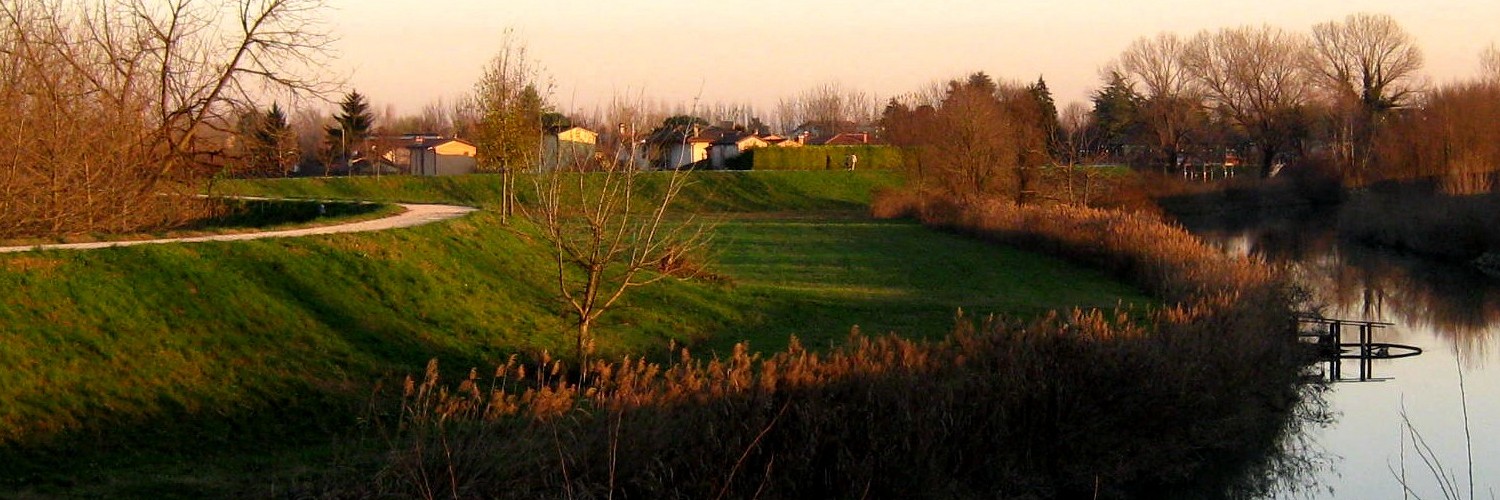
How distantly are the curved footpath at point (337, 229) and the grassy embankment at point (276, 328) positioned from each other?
1.60ft

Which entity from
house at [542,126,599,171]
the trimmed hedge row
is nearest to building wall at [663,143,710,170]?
house at [542,126,599,171]

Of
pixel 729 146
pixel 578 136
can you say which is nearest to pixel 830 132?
pixel 729 146

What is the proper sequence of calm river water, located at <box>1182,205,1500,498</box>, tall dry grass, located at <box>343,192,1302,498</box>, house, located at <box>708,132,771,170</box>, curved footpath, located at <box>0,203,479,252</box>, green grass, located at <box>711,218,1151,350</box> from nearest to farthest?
tall dry grass, located at <box>343,192,1302,498</box>
calm river water, located at <box>1182,205,1500,498</box>
curved footpath, located at <box>0,203,479,252</box>
green grass, located at <box>711,218,1151,350</box>
house, located at <box>708,132,771,170</box>

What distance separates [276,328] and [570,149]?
4064 mm

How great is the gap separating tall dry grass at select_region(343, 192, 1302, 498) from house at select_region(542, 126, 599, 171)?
2.47 metres

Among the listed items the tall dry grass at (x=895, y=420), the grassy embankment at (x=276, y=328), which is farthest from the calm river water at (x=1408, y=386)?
the grassy embankment at (x=276, y=328)

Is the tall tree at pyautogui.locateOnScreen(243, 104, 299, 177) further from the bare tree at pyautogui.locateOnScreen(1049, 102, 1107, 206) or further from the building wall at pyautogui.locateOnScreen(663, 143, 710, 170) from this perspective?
the bare tree at pyautogui.locateOnScreen(1049, 102, 1107, 206)

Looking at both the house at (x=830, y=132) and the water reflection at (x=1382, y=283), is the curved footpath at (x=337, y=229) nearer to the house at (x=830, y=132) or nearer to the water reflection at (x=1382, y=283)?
the water reflection at (x=1382, y=283)

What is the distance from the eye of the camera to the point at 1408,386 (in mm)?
19812

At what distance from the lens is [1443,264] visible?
37.8 m

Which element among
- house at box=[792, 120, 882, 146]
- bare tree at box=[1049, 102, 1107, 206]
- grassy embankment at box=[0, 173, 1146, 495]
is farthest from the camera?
house at box=[792, 120, 882, 146]

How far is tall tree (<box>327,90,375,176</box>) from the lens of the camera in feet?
233

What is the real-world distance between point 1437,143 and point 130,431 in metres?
48.4

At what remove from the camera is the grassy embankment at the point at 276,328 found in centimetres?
1115
